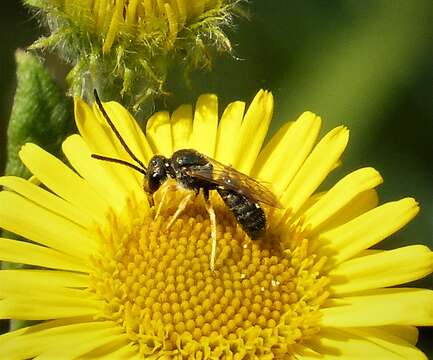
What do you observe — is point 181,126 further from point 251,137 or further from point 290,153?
point 290,153

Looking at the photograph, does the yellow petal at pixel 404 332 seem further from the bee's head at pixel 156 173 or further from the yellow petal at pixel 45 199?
the yellow petal at pixel 45 199

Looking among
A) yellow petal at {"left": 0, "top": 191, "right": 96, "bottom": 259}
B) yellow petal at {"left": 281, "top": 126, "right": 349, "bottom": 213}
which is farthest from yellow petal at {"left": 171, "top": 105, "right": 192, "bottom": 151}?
yellow petal at {"left": 0, "top": 191, "right": 96, "bottom": 259}

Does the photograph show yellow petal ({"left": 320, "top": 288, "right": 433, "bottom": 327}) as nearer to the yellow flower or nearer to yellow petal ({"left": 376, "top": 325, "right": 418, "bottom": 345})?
the yellow flower

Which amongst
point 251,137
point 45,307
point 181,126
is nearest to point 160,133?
point 181,126

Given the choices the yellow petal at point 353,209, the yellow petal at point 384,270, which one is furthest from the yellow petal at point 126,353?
the yellow petal at point 353,209

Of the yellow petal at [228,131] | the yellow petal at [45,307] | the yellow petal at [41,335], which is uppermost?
the yellow petal at [228,131]

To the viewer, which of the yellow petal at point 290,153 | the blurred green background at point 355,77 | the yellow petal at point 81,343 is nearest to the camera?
the yellow petal at point 81,343

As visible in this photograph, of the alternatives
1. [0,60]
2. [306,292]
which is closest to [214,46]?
[306,292]
